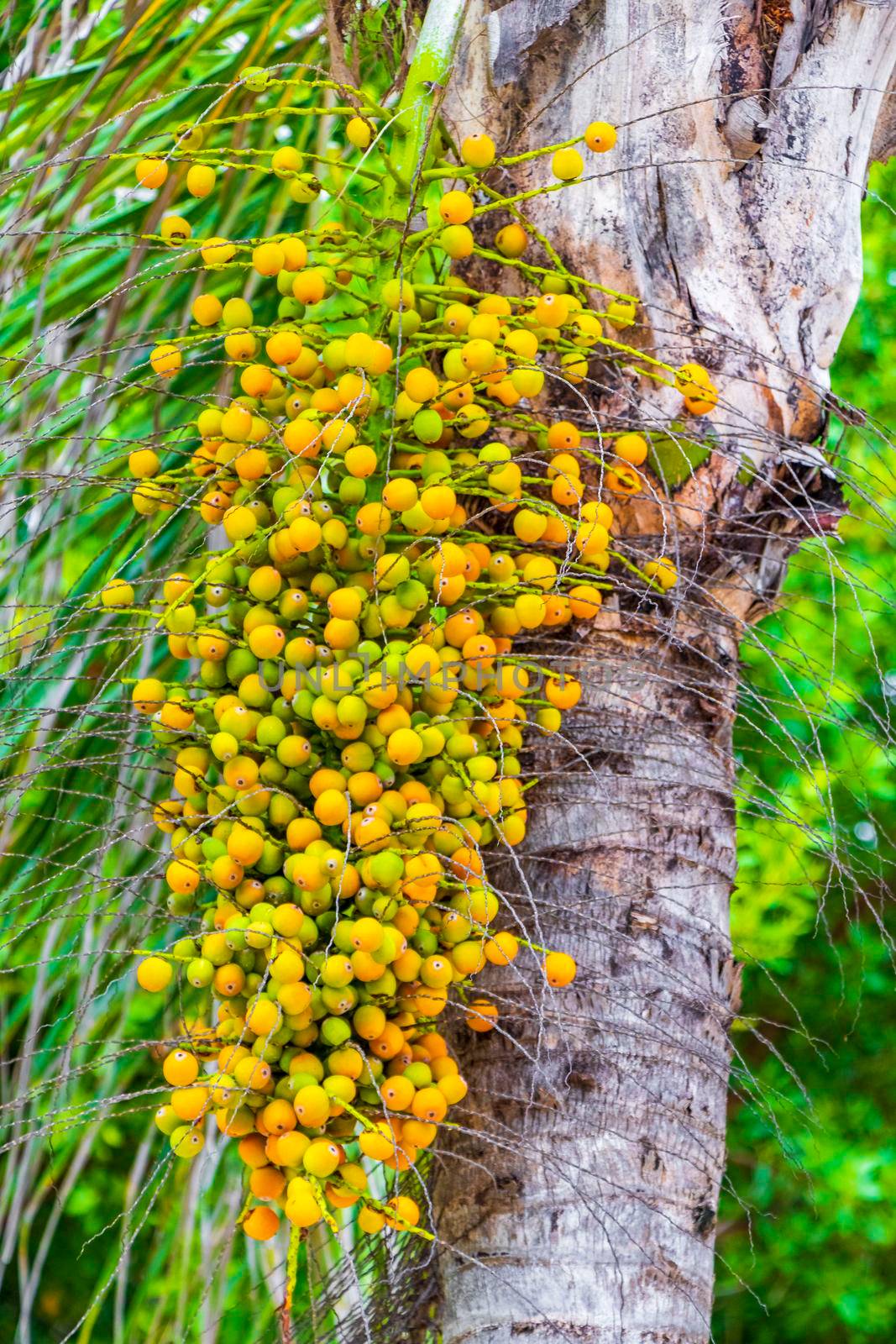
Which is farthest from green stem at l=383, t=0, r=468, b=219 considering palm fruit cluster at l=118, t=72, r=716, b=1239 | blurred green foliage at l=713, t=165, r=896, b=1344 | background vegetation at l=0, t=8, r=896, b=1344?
blurred green foliage at l=713, t=165, r=896, b=1344

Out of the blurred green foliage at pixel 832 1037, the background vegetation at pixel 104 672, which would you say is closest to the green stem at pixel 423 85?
the background vegetation at pixel 104 672

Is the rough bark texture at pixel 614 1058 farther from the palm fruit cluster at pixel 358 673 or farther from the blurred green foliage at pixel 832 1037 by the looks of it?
the blurred green foliage at pixel 832 1037

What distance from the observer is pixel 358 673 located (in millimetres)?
824

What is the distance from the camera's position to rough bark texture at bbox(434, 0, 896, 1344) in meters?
0.92

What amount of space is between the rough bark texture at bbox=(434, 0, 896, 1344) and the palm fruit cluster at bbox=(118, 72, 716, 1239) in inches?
2.6

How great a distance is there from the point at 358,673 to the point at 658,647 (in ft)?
0.97

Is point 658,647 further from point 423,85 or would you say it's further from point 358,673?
point 423,85

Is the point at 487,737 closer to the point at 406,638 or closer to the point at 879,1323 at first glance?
the point at 406,638

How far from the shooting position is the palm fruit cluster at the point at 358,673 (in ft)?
2.58

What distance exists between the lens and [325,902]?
79 centimetres

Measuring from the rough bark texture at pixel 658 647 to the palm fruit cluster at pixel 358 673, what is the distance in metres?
0.07

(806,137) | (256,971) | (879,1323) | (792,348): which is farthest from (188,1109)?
(879,1323)

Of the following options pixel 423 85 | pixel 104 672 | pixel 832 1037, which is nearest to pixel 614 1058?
pixel 104 672

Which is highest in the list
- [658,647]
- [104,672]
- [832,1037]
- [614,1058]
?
[658,647]
